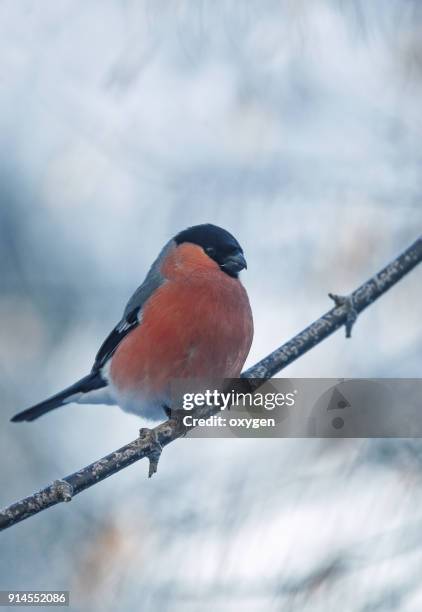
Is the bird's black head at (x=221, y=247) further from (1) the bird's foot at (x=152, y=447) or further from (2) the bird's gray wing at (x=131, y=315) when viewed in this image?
(1) the bird's foot at (x=152, y=447)

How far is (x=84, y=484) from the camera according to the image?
1189 millimetres

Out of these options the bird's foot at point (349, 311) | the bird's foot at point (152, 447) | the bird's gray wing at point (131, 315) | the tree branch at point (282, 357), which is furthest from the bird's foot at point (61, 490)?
the bird's gray wing at point (131, 315)

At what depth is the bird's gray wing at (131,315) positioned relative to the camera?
71.4 inches

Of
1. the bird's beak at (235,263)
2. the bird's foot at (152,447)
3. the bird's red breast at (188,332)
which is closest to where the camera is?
the bird's foot at (152,447)

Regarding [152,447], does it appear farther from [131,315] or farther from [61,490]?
[131,315]

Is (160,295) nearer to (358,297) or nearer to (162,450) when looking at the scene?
(162,450)

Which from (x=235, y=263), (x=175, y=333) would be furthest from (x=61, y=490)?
(x=235, y=263)

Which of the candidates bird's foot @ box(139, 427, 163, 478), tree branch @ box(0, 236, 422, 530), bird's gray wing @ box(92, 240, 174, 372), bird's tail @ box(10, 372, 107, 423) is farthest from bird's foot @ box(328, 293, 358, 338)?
bird's tail @ box(10, 372, 107, 423)

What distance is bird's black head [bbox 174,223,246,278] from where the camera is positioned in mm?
1729

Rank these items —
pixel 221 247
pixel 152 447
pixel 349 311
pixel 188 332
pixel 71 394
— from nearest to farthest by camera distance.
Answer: pixel 349 311
pixel 152 447
pixel 188 332
pixel 221 247
pixel 71 394

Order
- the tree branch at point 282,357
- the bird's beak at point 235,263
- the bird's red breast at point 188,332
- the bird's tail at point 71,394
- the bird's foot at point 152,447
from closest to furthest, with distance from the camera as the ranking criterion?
1. the tree branch at point 282,357
2. the bird's foot at point 152,447
3. the bird's red breast at point 188,332
4. the bird's beak at point 235,263
5. the bird's tail at point 71,394

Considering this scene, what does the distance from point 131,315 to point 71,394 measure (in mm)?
229

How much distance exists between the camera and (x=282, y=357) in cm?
121

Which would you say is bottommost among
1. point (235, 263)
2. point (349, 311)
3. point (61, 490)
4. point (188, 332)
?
point (61, 490)
